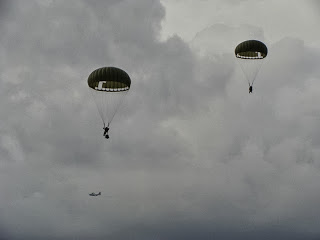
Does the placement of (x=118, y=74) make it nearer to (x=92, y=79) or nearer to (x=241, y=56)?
(x=92, y=79)

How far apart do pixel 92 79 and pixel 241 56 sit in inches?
1237

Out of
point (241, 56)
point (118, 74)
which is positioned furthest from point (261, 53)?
point (118, 74)

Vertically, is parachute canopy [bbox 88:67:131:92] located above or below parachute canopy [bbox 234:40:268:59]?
below

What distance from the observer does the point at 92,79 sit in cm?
7450

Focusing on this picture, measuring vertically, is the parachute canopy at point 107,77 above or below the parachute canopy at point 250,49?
below

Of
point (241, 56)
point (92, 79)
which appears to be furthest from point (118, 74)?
point (241, 56)

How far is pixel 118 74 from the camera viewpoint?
7431 centimetres

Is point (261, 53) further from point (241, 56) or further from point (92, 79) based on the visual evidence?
point (92, 79)

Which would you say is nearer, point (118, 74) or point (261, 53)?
point (118, 74)

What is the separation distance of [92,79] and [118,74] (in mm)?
4403

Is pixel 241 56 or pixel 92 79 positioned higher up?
pixel 241 56

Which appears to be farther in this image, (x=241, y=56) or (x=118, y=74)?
(x=241, y=56)

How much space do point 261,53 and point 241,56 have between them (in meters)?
3.93

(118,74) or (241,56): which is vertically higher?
(241,56)
